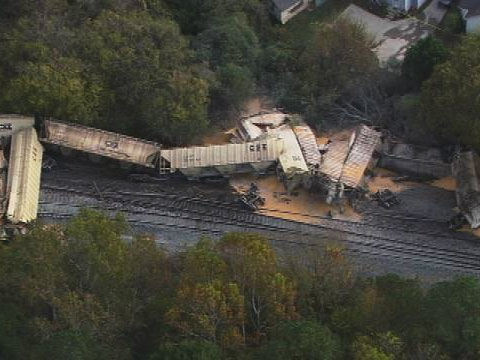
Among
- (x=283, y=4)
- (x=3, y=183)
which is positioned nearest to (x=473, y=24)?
(x=283, y=4)

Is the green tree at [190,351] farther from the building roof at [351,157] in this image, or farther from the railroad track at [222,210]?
the building roof at [351,157]

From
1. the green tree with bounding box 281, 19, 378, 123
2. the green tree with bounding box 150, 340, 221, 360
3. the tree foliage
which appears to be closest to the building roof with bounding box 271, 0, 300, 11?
the green tree with bounding box 281, 19, 378, 123

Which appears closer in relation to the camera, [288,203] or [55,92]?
[288,203]

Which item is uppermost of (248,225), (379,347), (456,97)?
(456,97)

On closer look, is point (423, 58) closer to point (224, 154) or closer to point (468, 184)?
point (468, 184)

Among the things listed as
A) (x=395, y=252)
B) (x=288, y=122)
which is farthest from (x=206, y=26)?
(x=395, y=252)

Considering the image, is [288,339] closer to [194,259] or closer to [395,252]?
[194,259]
